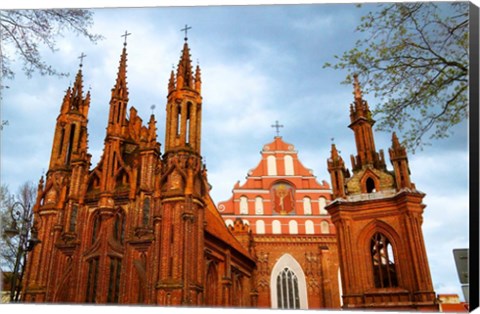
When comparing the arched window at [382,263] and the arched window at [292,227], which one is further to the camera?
the arched window at [292,227]

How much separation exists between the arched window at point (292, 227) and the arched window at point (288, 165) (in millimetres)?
2617

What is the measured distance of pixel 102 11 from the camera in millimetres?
12719

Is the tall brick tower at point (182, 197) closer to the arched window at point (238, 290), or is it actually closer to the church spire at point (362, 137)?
the arched window at point (238, 290)

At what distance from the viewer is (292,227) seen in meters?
23.3

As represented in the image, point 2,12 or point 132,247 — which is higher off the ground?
point 2,12

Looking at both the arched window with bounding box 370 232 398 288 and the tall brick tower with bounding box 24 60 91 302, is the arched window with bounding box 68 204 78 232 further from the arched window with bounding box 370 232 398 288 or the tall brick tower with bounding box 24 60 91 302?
the arched window with bounding box 370 232 398 288

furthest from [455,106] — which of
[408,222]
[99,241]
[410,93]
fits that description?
[99,241]

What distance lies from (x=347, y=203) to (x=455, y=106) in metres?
9.21

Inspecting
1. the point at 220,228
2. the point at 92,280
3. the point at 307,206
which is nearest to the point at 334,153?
the point at 307,206

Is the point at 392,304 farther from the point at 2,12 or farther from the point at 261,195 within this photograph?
the point at 2,12

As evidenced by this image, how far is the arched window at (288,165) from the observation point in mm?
24500

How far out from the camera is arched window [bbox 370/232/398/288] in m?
16.4

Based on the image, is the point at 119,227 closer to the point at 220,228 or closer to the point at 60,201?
the point at 60,201

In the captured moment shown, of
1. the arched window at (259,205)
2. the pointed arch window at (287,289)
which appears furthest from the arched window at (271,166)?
the pointed arch window at (287,289)
